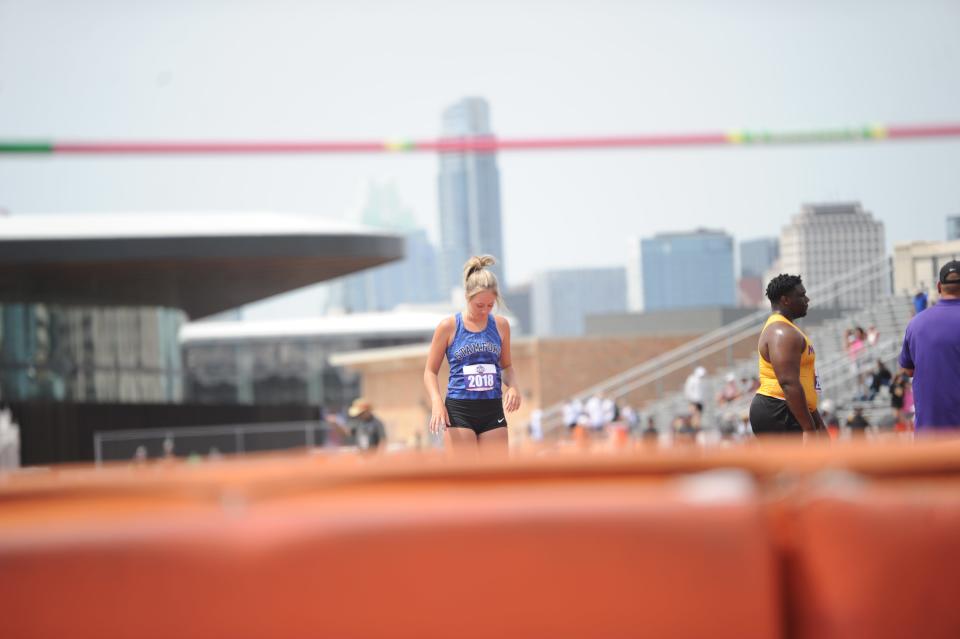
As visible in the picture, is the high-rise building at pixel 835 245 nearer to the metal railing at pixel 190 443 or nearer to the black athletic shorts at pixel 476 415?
the metal railing at pixel 190 443

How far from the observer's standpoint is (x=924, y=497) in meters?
2.05

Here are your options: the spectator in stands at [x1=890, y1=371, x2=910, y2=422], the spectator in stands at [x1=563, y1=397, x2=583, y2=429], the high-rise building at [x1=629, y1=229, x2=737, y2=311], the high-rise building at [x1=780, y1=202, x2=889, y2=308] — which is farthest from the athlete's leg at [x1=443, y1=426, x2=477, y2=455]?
the high-rise building at [x1=629, y1=229, x2=737, y2=311]

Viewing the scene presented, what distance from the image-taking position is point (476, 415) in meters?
7.21

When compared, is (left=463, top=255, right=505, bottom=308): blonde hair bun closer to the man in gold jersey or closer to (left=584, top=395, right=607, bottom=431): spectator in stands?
the man in gold jersey

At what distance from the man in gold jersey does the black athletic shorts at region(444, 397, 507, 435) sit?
151cm

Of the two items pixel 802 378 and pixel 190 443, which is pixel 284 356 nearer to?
pixel 190 443

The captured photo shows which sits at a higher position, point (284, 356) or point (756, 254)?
point (756, 254)

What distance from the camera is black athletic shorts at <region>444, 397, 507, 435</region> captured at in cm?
721

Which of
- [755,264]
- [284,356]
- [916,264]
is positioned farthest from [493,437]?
[755,264]

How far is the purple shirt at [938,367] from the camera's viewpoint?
6188mm

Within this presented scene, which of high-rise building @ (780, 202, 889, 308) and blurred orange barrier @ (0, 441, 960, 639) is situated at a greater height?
high-rise building @ (780, 202, 889, 308)

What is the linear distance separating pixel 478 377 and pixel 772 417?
5.66ft

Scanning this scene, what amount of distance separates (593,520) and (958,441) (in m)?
0.78

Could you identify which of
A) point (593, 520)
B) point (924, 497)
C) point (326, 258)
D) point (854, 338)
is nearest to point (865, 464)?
point (924, 497)
